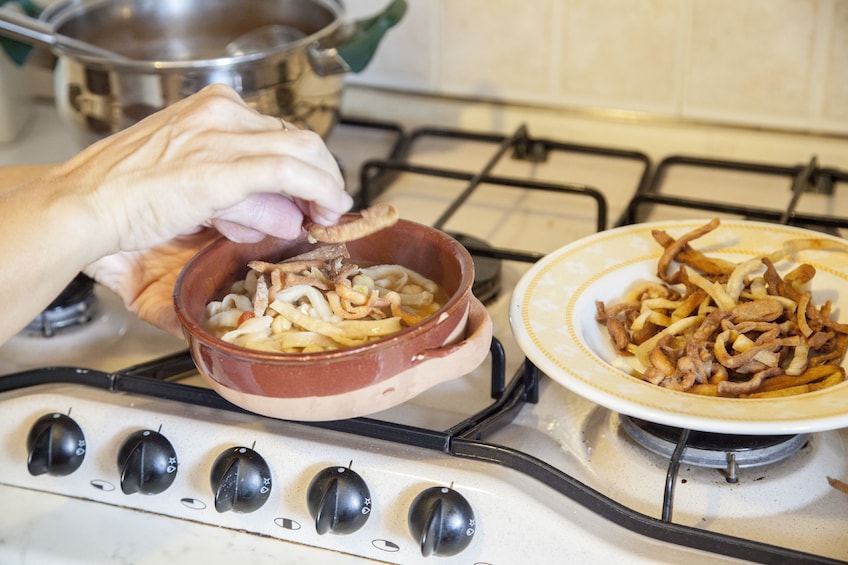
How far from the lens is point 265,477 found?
0.70 meters

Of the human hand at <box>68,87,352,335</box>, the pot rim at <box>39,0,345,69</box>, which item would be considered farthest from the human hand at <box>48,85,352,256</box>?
the pot rim at <box>39,0,345,69</box>

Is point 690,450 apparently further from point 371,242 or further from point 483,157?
point 483,157

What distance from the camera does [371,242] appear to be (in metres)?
0.79

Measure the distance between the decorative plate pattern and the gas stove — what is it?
5 centimetres

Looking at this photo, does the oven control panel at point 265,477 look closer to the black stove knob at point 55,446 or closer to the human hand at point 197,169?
the black stove knob at point 55,446

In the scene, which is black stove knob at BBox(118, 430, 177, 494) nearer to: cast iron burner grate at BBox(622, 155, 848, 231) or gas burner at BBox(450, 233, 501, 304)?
gas burner at BBox(450, 233, 501, 304)

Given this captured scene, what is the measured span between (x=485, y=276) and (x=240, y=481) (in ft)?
1.01

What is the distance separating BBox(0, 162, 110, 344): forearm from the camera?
2.08 ft

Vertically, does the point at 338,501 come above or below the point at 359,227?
below

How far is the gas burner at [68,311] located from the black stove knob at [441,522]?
0.41 metres

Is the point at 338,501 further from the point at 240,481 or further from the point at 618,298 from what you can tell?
the point at 618,298

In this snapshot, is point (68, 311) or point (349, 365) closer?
point (349, 365)

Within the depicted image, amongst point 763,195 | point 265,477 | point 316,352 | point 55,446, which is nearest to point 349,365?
point 316,352

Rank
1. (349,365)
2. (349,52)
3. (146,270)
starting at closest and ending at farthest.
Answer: (349,365), (146,270), (349,52)
